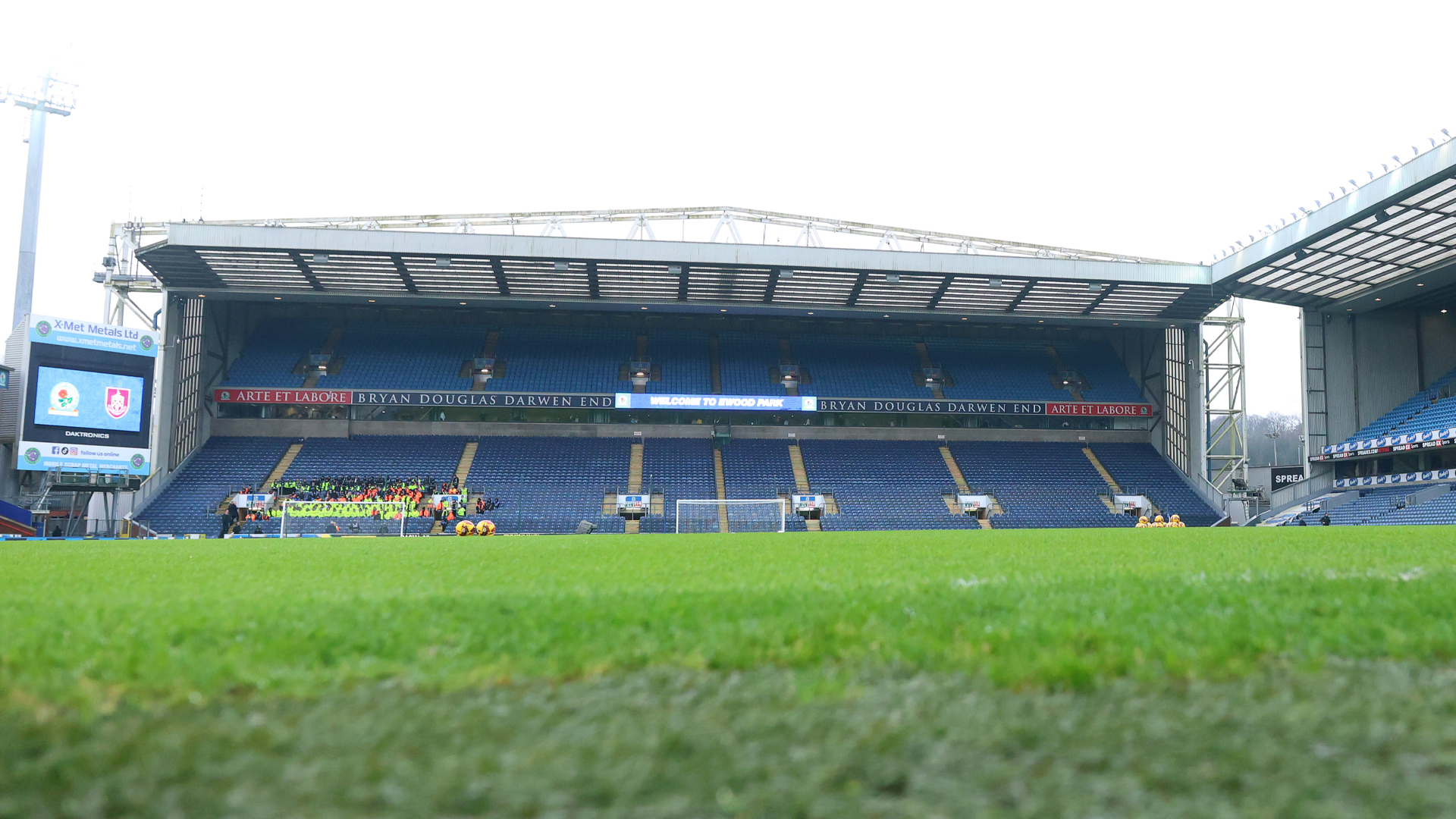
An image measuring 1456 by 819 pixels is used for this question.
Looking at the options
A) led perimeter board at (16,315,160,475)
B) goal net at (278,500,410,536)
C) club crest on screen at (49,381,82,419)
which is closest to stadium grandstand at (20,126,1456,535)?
goal net at (278,500,410,536)

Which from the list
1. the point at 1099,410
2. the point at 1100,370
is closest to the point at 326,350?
the point at 1099,410

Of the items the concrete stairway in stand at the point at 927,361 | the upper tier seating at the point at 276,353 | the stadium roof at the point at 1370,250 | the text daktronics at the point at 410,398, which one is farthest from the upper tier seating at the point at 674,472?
the stadium roof at the point at 1370,250

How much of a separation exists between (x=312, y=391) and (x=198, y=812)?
41.6 meters

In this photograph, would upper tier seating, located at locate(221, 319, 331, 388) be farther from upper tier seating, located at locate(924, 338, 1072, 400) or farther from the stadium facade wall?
upper tier seating, located at locate(924, 338, 1072, 400)

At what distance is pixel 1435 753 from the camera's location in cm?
187

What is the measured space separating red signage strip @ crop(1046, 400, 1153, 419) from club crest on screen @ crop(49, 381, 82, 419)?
3867 cm

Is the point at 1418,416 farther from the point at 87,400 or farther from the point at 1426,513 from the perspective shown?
the point at 87,400

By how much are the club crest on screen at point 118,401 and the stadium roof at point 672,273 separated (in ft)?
22.2

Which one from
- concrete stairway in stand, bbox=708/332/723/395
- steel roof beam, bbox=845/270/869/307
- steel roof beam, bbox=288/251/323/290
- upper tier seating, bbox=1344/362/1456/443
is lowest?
upper tier seating, bbox=1344/362/1456/443

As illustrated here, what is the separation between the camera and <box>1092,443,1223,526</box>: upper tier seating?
122 feet

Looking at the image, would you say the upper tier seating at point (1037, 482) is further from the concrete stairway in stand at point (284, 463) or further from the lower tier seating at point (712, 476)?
the concrete stairway in stand at point (284, 463)

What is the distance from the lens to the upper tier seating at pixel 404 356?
39.9 metres

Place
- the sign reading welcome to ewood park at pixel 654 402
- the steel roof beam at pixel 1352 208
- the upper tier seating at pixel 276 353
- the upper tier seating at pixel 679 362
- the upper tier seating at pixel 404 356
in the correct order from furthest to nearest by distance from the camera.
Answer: the upper tier seating at pixel 679 362
the upper tier seating at pixel 404 356
the upper tier seating at pixel 276 353
the sign reading welcome to ewood park at pixel 654 402
the steel roof beam at pixel 1352 208

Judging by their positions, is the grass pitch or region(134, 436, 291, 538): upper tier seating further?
region(134, 436, 291, 538): upper tier seating
